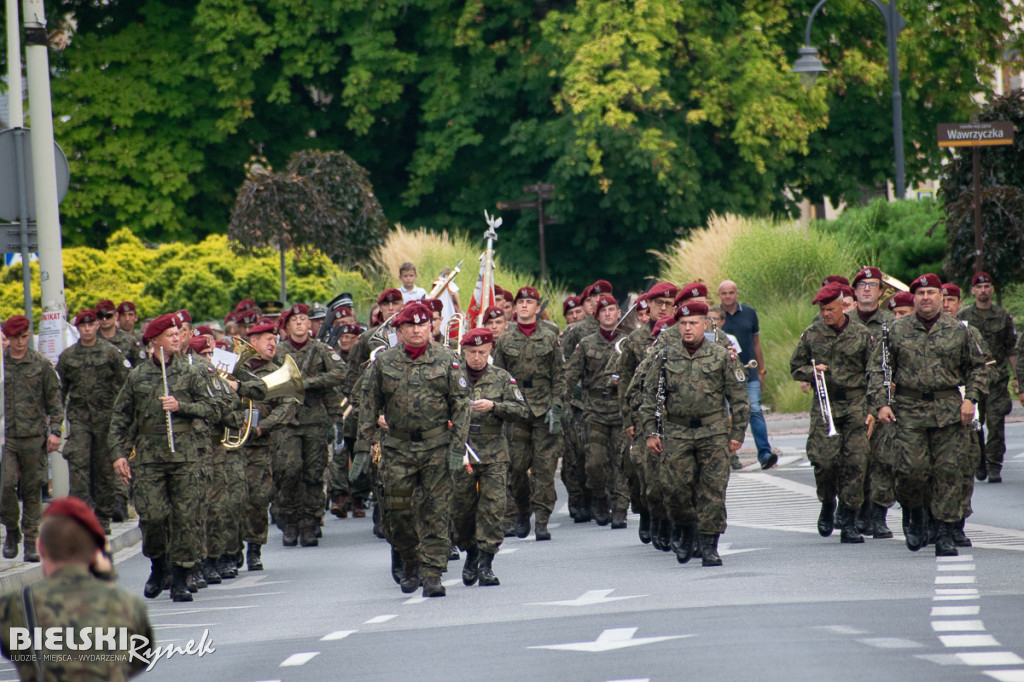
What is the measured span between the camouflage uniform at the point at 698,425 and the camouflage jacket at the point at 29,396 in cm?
529

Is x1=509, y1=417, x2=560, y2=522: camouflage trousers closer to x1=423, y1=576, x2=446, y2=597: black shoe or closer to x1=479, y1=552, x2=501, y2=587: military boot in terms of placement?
x1=479, y1=552, x2=501, y2=587: military boot

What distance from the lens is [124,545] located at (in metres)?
15.6

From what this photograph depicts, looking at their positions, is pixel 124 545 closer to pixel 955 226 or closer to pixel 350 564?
pixel 350 564

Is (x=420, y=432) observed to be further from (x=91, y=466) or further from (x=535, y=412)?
(x=91, y=466)

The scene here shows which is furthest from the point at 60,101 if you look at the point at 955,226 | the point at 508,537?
the point at 508,537

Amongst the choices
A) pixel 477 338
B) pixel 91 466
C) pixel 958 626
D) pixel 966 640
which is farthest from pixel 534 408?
pixel 966 640

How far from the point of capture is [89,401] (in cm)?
1597

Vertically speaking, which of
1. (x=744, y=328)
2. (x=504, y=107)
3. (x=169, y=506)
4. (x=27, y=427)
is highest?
(x=504, y=107)

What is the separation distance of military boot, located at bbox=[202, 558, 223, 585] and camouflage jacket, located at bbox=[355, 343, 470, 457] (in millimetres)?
2086

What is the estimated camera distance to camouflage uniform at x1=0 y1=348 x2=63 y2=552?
46.7 ft

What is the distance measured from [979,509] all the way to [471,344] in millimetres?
5084

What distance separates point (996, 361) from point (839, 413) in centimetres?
443

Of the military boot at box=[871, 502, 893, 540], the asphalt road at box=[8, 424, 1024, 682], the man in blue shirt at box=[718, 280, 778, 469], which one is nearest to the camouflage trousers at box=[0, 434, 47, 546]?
the asphalt road at box=[8, 424, 1024, 682]

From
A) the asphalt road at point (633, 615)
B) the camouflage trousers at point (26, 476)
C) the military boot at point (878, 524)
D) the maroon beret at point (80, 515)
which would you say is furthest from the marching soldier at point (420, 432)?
the maroon beret at point (80, 515)
